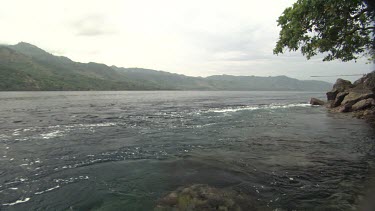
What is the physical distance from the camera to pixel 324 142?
69.7 feet

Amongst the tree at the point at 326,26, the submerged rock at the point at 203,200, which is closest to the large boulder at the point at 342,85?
the tree at the point at 326,26

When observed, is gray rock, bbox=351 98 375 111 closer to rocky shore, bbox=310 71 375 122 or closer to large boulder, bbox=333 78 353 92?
rocky shore, bbox=310 71 375 122

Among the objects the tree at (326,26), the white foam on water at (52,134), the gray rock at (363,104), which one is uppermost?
the tree at (326,26)

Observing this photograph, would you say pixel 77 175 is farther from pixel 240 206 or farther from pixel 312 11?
pixel 312 11

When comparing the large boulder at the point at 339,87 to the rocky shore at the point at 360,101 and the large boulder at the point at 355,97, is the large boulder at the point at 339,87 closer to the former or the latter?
the rocky shore at the point at 360,101

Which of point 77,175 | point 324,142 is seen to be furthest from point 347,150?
point 77,175

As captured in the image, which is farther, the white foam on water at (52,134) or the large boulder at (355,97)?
the large boulder at (355,97)

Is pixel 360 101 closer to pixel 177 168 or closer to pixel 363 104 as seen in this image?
pixel 363 104

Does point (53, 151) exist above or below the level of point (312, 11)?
below

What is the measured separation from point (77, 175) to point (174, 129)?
1525cm

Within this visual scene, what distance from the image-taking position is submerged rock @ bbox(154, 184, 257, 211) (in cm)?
949

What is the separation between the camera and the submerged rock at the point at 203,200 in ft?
31.1

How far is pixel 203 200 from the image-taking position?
32.1 ft

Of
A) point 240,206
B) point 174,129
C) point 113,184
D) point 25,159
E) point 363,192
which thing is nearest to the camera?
point 240,206
